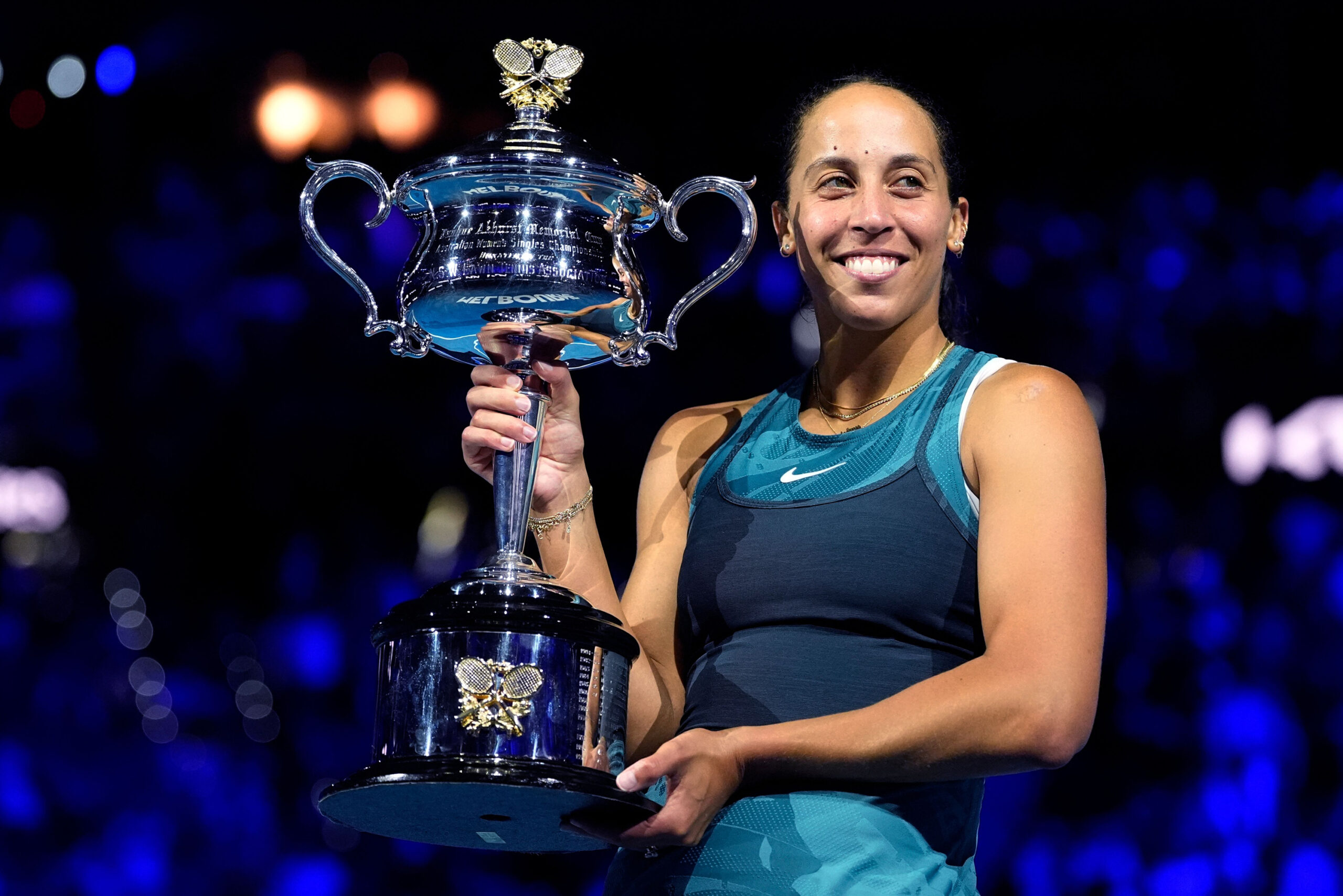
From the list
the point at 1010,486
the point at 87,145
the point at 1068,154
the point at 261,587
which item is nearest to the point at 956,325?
the point at 1010,486

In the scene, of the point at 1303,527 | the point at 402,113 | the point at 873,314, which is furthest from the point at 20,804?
the point at 1303,527

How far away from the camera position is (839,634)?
1226 millimetres

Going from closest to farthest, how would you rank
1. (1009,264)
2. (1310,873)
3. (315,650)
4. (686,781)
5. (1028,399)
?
1. (686,781)
2. (1028,399)
3. (1310,873)
4. (1009,264)
5. (315,650)

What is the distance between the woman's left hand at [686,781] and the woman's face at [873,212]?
0.47 metres

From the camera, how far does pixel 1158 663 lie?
2.41m

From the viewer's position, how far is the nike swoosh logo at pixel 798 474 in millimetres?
1316

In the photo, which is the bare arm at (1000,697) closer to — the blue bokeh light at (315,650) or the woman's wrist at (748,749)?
the woman's wrist at (748,749)

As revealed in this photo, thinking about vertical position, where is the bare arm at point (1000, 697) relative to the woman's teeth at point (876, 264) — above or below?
below

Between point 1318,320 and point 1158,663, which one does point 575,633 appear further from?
point 1318,320

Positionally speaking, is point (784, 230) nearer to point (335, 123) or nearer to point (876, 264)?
point (876, 264)

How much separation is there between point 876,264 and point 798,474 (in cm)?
20

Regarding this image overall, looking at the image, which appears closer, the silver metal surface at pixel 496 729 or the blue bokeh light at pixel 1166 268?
the silver metal surface at pixel 496 729

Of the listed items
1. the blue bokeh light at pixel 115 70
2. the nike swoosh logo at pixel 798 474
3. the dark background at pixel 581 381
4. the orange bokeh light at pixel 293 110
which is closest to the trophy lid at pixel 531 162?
the nike swoosh logo at pixel 798 474

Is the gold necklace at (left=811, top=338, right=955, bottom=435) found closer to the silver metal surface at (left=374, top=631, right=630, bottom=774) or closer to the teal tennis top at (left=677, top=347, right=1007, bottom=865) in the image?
the teal tennis top at (left=677, top=347, right=1007, bottom=865)
